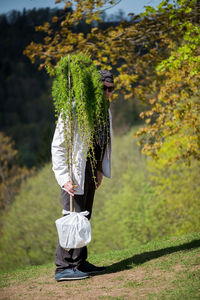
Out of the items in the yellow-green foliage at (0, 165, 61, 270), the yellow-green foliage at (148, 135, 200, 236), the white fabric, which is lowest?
the yellow-green foliage at (0, 165, 61, 270)

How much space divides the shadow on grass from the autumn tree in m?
2.11

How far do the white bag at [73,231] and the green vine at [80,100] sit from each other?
0.56 metres

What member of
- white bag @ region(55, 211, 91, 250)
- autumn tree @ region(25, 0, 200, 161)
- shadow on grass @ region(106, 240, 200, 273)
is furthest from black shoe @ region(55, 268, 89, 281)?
autumn tree @ region(25, 0, 200, 161)

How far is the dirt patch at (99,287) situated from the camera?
339cm

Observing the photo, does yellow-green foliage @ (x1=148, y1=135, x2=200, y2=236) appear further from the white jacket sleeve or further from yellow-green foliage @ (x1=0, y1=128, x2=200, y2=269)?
the white jacket sleeve

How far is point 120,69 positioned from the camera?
23.8 feet

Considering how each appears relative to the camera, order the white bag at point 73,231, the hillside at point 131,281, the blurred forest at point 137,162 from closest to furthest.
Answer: the hillside at point 131,281
the white bag at point 73,231
the blurred forest at point 137,162

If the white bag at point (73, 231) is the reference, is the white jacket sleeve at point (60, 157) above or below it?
above

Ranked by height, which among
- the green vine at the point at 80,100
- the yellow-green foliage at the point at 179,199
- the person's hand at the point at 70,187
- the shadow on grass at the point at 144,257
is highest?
the green vine at the point at 80,100

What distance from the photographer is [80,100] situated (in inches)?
155

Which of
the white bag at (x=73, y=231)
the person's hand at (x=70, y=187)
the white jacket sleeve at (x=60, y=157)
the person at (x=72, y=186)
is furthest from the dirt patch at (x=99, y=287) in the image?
the white jacket sleeve at (x=60, y=157)

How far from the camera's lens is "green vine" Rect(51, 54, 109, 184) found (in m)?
3.95

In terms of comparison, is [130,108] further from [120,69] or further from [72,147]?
[72,147]

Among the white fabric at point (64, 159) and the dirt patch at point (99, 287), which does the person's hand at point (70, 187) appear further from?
the dirt patch at point (99, 287)
